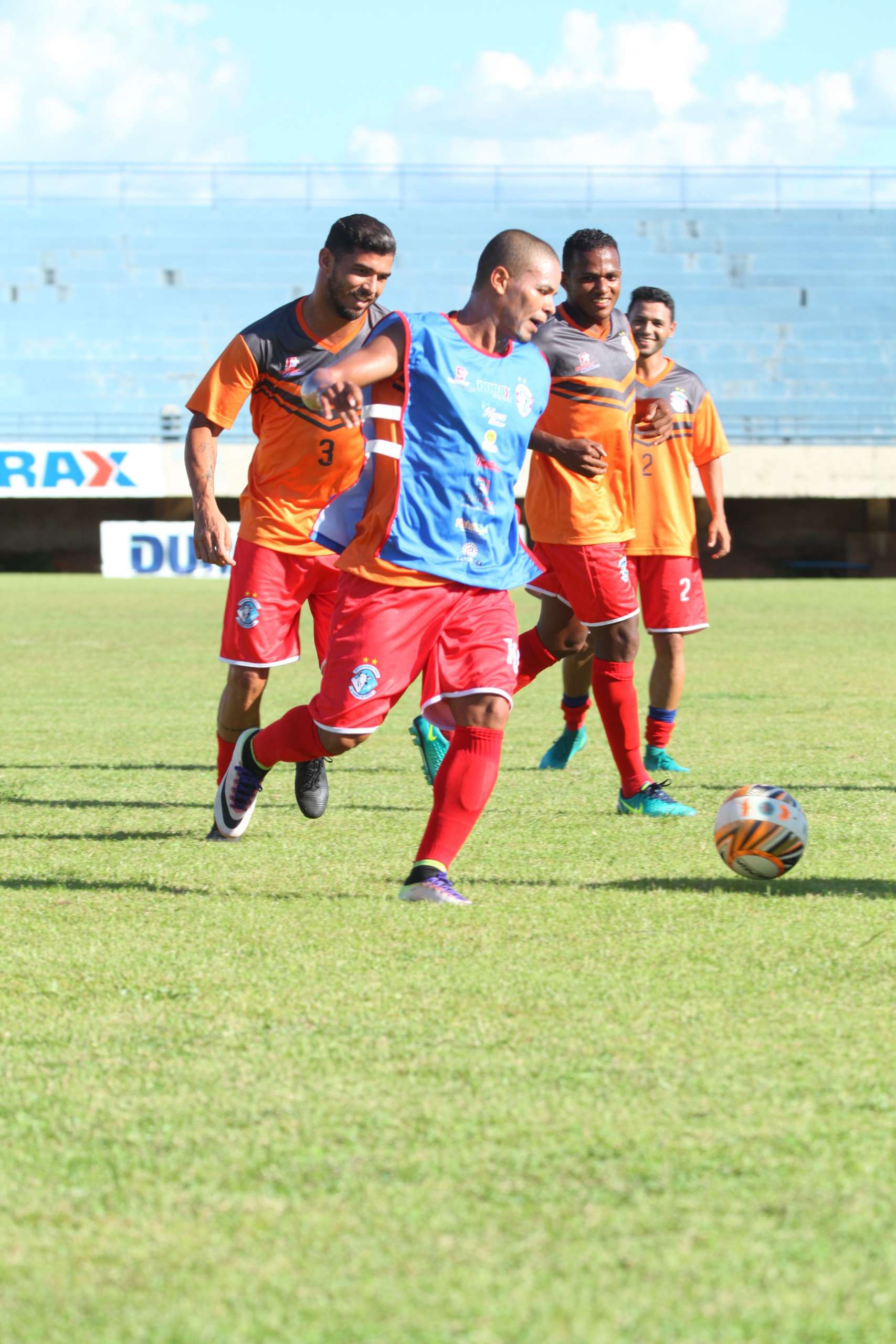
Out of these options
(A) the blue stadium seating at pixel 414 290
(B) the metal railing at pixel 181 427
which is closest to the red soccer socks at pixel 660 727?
(B) the metal railing at pixel 181 427

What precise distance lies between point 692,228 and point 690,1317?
39403mm

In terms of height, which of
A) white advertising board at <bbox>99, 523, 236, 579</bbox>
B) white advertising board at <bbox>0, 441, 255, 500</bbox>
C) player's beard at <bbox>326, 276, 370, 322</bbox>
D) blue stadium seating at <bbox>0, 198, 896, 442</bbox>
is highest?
player's beard at <bbox>326, 276, 370, 322</bbox>

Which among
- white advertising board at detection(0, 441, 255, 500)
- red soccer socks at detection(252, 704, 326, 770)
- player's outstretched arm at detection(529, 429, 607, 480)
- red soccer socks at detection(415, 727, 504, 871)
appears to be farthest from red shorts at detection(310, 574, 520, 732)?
white advertising board at detection(0, 441, 255, 500)

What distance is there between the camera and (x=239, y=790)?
518 cm

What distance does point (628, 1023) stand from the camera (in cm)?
313

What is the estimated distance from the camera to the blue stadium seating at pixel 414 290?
36.1 meters

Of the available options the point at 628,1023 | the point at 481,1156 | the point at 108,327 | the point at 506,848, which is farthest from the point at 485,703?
the point at 108,327

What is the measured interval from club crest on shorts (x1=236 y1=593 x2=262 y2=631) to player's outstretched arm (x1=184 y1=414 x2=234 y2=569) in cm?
16

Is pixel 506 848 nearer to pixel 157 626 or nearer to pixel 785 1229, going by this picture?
pixel 785 1229

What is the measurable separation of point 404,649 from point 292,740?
26.1 inches

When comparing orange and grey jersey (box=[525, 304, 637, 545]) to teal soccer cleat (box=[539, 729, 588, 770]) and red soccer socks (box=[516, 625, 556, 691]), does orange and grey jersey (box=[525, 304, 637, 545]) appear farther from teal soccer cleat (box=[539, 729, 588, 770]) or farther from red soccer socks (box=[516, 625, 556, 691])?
teal soccer cleat (box=[539, 729, 588, 770])

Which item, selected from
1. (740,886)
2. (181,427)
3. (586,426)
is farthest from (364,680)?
(181,427)

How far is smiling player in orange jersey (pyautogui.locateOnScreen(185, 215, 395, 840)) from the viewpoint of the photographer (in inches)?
209

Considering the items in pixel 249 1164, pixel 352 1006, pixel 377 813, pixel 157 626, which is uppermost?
pixel 249 1164
